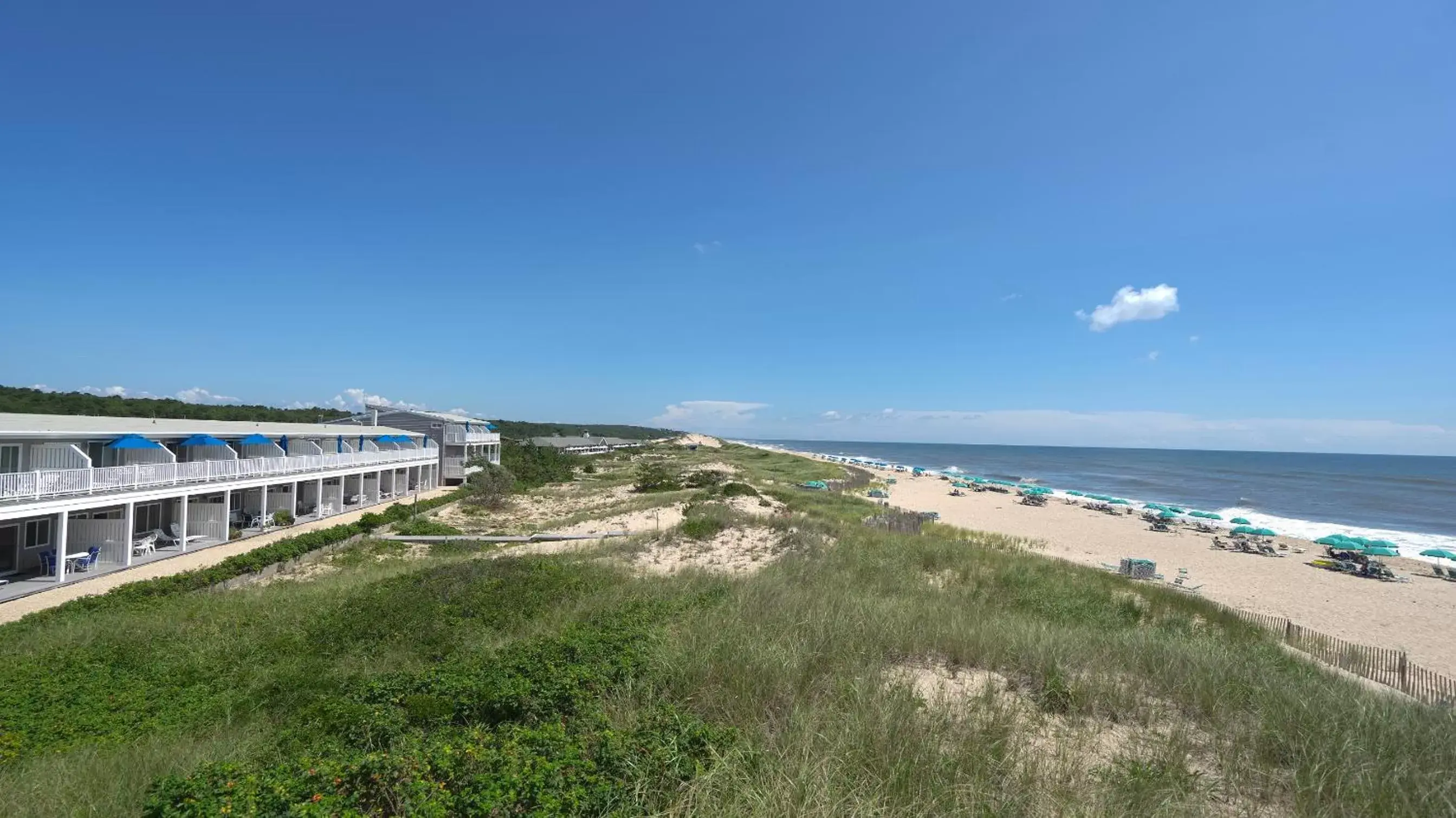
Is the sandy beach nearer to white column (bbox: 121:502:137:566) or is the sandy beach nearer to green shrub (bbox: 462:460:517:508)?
green shrub (bbox: 462:460:517:508)

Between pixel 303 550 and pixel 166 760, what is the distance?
1591 centimetres

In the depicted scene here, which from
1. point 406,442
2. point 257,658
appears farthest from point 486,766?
point 406,442

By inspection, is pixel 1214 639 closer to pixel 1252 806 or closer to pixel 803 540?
pixel 1252 806

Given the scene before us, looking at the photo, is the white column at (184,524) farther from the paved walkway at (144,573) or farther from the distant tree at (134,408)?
the distant tree at (134,408)

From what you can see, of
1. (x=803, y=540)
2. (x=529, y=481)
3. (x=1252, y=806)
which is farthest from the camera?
(x=529, y=481)

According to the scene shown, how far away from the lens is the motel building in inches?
614

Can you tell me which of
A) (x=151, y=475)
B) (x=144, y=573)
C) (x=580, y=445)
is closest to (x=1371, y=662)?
(x=144, y=573)

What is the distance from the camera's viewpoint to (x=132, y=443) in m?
18.3

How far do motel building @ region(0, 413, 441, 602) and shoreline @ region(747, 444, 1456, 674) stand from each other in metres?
32.1

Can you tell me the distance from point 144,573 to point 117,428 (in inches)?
208

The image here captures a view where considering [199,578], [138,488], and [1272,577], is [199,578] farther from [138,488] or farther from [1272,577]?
[1272,577]

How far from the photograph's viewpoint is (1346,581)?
2405 cm

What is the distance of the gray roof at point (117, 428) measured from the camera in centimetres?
1612

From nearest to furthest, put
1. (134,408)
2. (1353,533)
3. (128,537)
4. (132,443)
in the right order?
(128,537), (132,443), (1353,533), (134,408)
